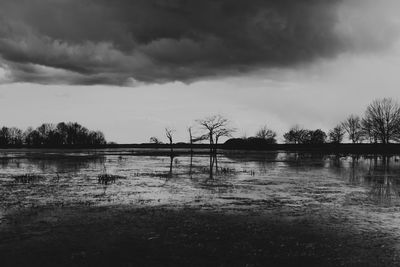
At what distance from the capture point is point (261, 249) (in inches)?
400

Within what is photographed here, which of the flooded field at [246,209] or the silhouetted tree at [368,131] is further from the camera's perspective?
the silhouetted tree at [368,131]

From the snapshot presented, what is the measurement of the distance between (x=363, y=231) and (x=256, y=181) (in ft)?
48.2

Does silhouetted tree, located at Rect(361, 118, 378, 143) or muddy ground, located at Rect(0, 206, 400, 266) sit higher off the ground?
silhouetted tree, located at Rect(361, 118, 378, 143)

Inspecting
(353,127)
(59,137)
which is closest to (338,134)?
(353,127)

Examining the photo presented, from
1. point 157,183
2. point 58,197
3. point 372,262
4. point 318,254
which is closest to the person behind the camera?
point 372,262

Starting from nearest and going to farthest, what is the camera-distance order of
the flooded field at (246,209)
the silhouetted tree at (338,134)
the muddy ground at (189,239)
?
the muddy ground at (189,239)
the flooded field at (246,209)
the silhouetted tree at (338,134)

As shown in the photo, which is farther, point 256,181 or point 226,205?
point 256,181

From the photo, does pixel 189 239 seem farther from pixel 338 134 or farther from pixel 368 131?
pixel 338 134

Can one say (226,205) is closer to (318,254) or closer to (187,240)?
(187,240)

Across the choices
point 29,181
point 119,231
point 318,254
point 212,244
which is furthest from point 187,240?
point 29,181

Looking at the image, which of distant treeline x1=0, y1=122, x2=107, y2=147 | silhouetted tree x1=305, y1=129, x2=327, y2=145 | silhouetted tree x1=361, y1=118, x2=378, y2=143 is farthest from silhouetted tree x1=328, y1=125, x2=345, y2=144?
distant treeline x1=0, y1=122, x2=107, y2=147

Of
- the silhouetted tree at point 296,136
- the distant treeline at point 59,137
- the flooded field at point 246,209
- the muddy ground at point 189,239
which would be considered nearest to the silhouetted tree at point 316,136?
the silhouetted tree at point 296,136

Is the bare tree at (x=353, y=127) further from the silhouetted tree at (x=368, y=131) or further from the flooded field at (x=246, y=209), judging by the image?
the flooded field at (x=246, y=209)

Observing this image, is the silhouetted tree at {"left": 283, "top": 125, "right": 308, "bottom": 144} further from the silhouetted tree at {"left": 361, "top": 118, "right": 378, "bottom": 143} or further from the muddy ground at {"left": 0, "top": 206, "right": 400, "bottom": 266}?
the muddy ground at {"left": 0, "top": 206, "right": 400, "bottom": 266}
